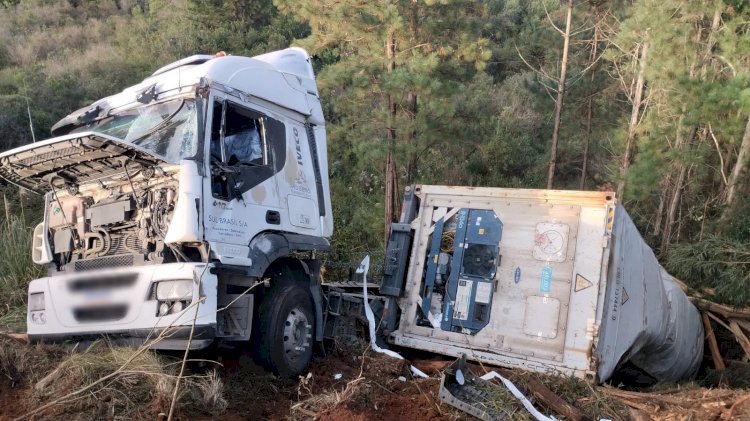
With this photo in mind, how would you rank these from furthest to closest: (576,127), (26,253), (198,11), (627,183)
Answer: (198,11) < (576,127) < (627,183) < (26,253)

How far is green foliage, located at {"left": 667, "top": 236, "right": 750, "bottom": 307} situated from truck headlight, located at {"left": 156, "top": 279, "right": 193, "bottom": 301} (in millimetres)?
7877

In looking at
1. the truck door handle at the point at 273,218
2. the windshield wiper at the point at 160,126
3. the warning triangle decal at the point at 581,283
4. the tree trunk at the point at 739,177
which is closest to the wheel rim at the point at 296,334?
the truck door handle at the point at 273,218

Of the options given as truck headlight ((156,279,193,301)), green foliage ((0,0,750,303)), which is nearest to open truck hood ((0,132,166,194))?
truck headlight ((156,279,193,301))

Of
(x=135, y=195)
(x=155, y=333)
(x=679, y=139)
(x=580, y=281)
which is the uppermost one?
(x=679, y=139)

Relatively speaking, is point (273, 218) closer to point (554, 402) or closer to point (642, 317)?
point (554, 402)

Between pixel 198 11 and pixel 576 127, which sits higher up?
pixel 198 11

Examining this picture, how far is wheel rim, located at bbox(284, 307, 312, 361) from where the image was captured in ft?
19.7

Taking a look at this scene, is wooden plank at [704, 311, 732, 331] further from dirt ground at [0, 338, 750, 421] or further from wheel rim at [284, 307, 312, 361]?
wheel rim at [284, 307, 312, 361]

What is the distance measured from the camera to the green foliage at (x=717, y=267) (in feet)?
30.7

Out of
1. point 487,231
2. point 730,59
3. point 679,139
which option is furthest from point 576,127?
point 487,231

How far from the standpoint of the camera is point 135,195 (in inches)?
209

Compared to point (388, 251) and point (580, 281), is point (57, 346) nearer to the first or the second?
point (388, 251)

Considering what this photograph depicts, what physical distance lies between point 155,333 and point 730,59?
1033cm

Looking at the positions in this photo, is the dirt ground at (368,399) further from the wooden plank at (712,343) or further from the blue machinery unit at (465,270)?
the wooden plank at (712,343)
